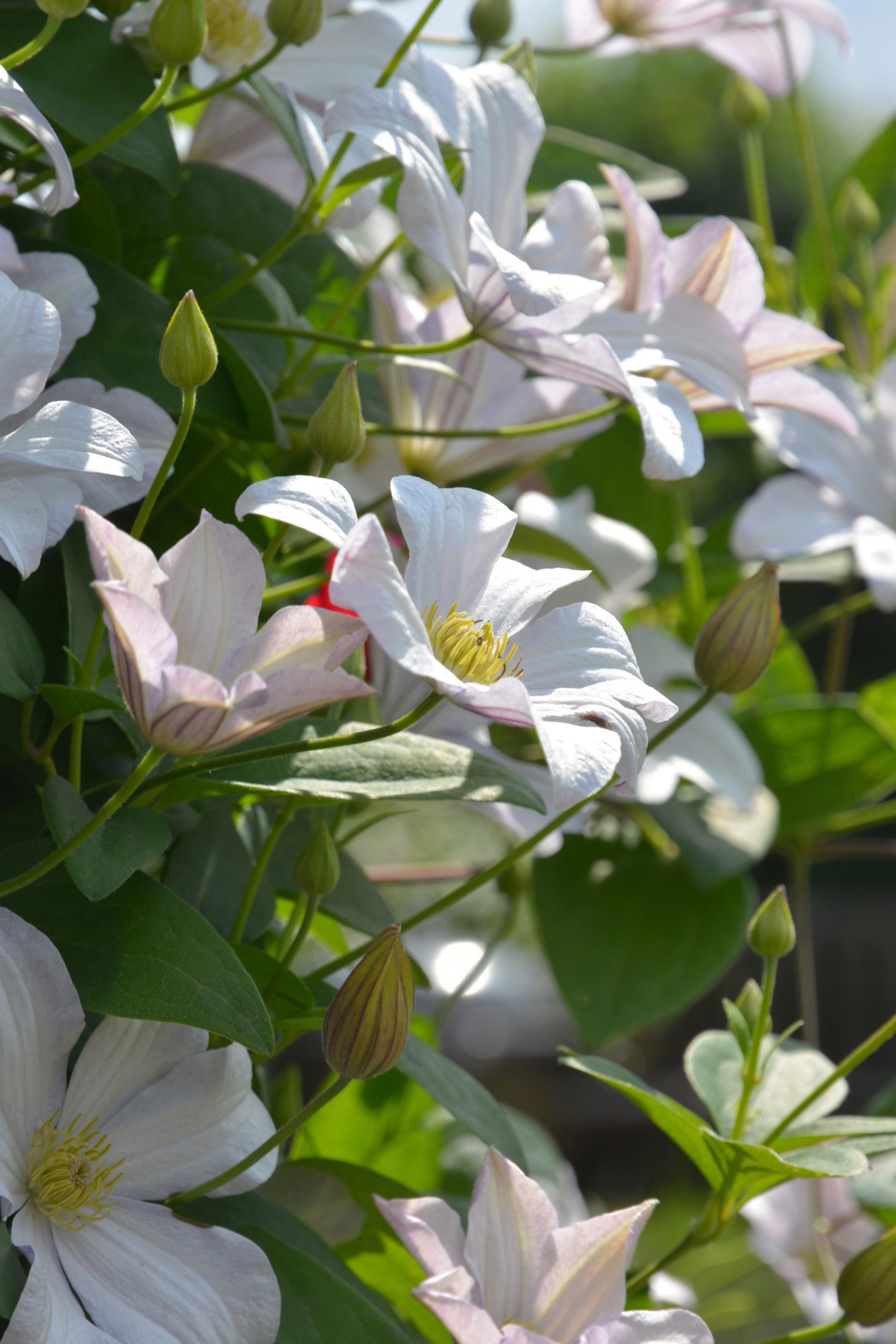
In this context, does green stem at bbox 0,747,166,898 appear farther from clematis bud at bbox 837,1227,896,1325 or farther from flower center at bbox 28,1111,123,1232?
clematis bud at bbox 837,1227,896,1325

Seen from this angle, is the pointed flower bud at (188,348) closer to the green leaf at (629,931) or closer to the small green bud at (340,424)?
the small green bud at (340,424)

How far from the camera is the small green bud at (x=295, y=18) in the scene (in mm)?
287

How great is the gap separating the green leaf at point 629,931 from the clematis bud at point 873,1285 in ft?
0.47

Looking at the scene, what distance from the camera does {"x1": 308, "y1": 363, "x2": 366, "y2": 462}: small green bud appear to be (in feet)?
0.79

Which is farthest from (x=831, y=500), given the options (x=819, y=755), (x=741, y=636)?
(x=741, y=636)

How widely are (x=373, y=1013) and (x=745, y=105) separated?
508 millimetres

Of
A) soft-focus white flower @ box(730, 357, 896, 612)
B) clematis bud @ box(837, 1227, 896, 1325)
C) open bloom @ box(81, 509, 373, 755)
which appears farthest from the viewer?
soft-focus white flower @ box(730, 357, 896, 612)

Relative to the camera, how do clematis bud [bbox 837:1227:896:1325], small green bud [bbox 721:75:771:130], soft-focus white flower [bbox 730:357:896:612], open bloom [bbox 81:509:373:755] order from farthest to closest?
1. small green bud [bbox 721:75:771:130]
2. soft-focus white flower [bbox 730:357:896:612]
3. clematis bud [bbox 837:1227:896:1325]
4. open bloom [bbox 81:509:373:755]

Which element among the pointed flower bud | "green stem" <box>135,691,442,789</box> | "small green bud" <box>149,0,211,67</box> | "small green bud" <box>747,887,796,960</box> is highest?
"small green bud" <box>149,0,211,67</box>

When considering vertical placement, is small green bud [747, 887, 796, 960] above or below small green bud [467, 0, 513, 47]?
below

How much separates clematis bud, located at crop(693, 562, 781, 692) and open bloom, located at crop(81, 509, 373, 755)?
0.11 m

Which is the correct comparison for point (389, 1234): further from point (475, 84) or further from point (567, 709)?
point (475, 84)

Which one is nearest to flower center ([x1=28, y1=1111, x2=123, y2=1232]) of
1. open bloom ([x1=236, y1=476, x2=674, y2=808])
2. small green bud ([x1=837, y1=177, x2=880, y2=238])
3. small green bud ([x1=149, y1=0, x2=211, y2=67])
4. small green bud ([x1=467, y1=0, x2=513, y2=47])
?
open bloom ([x1=236, y1=476, x2=674, y2=808])

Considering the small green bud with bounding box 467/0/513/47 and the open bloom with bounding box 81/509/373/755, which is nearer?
the open bloom with bounding box 81/509/373/755
